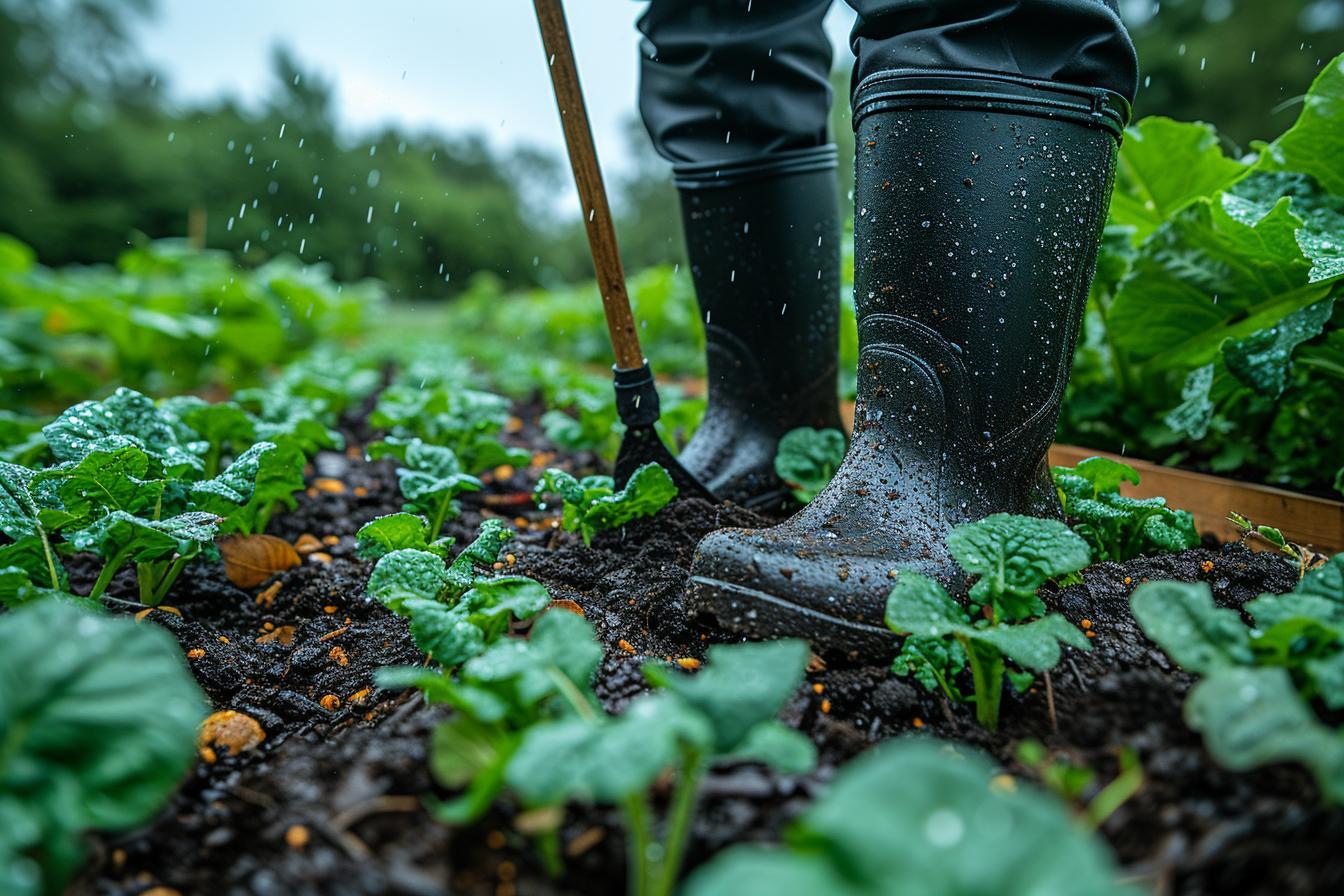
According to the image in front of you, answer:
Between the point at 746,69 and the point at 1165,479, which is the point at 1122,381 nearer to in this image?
the point at 1165,479

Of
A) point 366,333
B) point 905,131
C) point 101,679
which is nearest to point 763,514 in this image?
point 905,131

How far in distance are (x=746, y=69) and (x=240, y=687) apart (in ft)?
4.39

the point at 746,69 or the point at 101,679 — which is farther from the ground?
the point at 746,69

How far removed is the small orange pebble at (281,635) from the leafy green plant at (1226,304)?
160 cm

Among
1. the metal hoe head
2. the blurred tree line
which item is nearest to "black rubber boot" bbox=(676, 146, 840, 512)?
the metal hoe head

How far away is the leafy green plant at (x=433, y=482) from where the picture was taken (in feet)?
4.68

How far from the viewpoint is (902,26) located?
117cm

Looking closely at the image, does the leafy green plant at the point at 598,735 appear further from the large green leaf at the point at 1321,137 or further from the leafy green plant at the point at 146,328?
the leafy green plant at the point at 146,328

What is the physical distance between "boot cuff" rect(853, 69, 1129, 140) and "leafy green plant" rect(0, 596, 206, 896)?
3.51ft

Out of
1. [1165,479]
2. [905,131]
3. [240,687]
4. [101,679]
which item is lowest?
[1165,479]

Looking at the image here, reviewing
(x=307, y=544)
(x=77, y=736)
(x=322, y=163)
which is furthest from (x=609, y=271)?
(x=322, y=163)

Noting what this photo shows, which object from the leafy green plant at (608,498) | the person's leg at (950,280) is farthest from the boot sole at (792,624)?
the leafy green plant at (608,498)

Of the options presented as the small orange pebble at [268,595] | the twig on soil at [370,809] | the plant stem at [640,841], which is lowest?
the small orange pebble at [268,595]

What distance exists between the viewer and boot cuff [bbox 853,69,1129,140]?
111 centimetres
